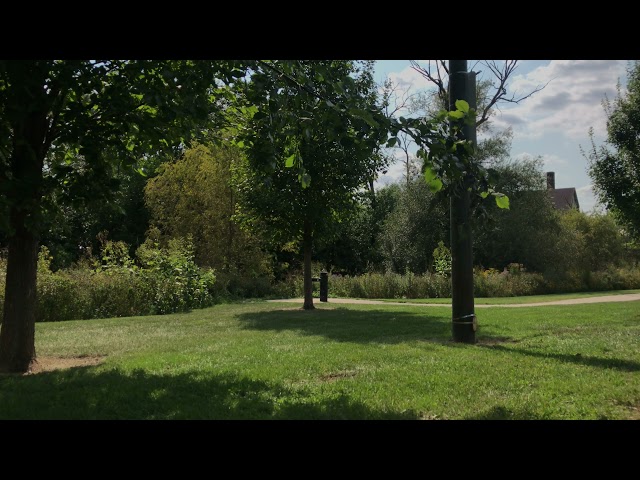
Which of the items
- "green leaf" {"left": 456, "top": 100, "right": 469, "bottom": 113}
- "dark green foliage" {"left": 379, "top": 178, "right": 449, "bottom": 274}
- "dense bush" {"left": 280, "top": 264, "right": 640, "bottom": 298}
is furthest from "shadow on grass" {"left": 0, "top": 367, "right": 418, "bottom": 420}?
"dark green foliage" {"left": 379, "top": 178, "right": 449, "bottom": 274}

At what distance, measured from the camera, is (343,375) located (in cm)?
573

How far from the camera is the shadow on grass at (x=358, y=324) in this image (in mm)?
8672

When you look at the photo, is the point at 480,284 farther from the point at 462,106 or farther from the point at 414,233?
the point at 462,106

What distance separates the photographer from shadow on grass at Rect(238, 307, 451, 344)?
8672 mm

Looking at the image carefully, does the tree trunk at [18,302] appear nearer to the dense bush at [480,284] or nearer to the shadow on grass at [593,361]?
the shadow on grass at [593,361]

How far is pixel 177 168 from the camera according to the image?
87.7 ft

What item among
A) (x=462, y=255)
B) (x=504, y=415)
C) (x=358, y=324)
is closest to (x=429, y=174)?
(x=504, y=415)

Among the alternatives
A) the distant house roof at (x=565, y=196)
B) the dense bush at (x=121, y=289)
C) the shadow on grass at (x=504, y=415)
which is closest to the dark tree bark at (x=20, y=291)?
the shadow on grass at (x=504, y=415)

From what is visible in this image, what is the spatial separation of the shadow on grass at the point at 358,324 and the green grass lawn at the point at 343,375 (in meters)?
0.06

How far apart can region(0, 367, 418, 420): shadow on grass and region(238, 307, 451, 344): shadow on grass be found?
3358mm

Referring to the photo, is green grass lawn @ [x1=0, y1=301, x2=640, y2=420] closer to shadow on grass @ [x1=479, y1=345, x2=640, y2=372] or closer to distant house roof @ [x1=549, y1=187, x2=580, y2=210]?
shadow on grass @ [x1=479, y1=345, x2=640, y2=372]

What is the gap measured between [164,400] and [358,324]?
6.31 m

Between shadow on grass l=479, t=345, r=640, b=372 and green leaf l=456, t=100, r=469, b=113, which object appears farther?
shadow on grass l=479, t=345, r=640, b=372
